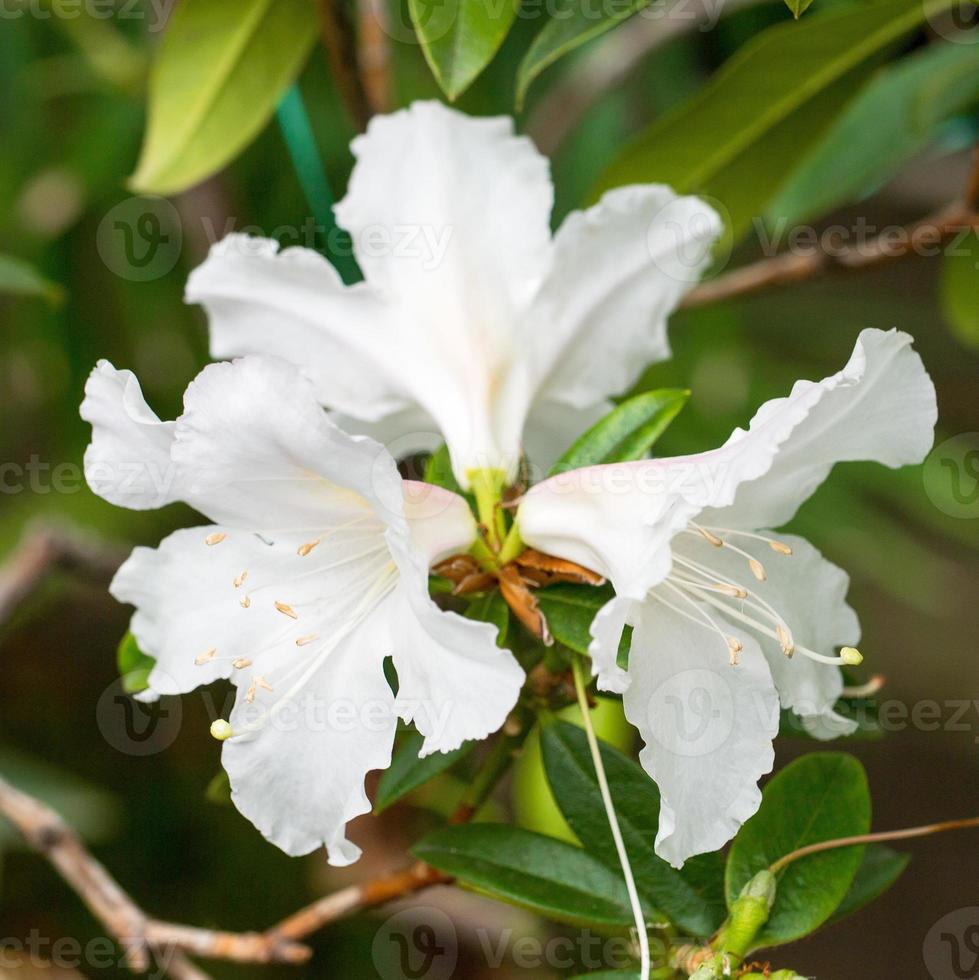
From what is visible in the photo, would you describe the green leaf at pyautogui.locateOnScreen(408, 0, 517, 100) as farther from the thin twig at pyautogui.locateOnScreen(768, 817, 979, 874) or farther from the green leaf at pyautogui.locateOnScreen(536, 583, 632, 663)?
the thin twig at pyautogui.locateOnScreen(768, 817, 979, 874)

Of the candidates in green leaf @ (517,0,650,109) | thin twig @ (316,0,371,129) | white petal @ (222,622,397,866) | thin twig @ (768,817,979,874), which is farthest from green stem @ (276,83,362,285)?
thin twig @ (768,817,979,874)

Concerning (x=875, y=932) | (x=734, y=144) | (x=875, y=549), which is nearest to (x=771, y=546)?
(x=734, y=144)

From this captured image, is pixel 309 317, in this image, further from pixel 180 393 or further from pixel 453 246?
pixel 180 393

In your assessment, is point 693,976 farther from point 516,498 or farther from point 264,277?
point 264,277

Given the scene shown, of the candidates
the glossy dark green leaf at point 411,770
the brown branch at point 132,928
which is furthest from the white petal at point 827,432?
the brown branch at point 132,928

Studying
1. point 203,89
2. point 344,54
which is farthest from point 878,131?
point 203,89

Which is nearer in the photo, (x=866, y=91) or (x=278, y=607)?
(x=278, y=607)
